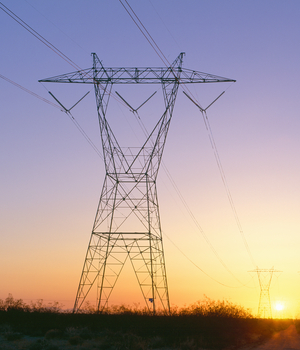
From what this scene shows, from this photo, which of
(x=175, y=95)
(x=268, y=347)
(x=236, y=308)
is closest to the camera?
(x=268, y=347)

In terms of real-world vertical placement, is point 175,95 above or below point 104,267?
above

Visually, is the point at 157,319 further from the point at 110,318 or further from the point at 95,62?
the point at 95,62

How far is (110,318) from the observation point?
24.9 metres

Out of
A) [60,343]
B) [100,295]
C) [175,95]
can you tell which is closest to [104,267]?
[100,295]

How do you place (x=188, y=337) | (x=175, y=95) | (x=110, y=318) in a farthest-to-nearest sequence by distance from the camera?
(x=175, y=95) < (x=110, y=318) < (x=188, y=337)

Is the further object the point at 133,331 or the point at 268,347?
the point at 268,347

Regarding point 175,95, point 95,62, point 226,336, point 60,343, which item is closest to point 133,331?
point 60,343

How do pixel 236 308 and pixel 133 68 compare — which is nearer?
pixel 133 68

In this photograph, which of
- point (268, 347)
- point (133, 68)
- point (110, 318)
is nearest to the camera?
point (268, 347)

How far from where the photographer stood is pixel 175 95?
31.5m

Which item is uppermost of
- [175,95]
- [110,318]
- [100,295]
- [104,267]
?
[175,95]

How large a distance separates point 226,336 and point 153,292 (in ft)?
27.1

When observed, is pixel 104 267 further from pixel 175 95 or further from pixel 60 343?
pixel 175 95

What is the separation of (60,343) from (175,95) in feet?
66.6
